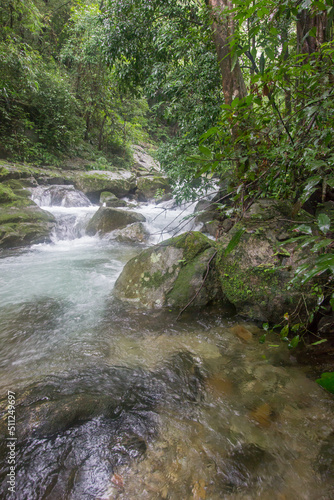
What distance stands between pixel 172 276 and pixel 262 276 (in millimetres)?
1401

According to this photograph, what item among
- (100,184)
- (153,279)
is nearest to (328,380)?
(153,279)

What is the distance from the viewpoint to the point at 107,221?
29.6 feet

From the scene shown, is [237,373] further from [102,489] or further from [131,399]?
[102,489]

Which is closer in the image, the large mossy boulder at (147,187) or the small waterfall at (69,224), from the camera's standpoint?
the small waterfall at (69,224)

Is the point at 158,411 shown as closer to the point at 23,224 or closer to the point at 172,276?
the point at 172,276

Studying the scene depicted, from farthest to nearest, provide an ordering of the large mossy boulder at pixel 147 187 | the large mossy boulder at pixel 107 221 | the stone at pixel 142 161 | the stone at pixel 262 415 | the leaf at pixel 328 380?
the stone at pixel 142 161 → the large mossy boulder at pixel 147 187 → the large mossy boulder at pixel 107 221 → the stone at pixel 262 415 → the leaf at pixel 328 380

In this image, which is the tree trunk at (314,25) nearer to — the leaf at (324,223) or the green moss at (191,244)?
the green moss at (191,244)

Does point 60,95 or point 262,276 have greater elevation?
point 60,95

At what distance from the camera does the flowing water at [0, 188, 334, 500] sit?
1.54 meters

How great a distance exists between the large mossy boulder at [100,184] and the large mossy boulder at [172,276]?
9.41 metres

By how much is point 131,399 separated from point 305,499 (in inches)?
54.8

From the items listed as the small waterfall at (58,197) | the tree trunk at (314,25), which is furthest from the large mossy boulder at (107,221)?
the tree trunk at (314,25)

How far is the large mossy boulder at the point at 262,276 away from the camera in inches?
116

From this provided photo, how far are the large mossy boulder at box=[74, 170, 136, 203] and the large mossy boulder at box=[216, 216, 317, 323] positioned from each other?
10.6 meters
